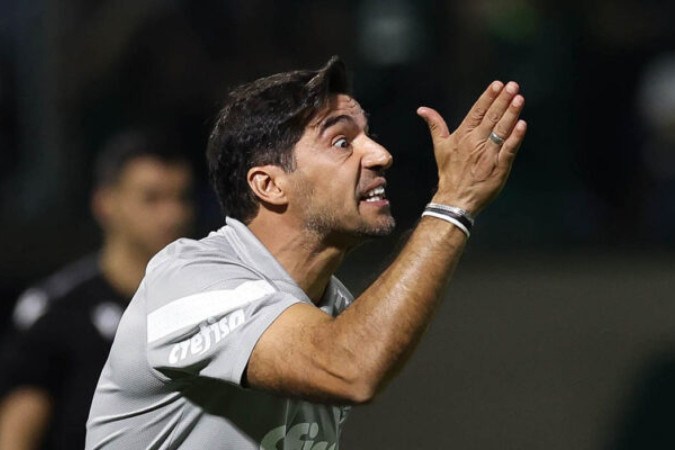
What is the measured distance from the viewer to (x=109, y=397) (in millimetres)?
3023

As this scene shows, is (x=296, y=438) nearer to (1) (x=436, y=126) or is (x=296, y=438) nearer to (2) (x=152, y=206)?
(1) (x=436, y=126)

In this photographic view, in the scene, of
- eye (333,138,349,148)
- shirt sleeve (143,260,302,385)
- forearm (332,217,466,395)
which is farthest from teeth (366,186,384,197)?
forearm (332,217,466,395)

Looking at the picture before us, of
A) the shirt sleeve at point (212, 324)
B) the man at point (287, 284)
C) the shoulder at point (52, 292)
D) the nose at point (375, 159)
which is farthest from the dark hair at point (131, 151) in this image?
the shirt sleeve at point (212, 324)

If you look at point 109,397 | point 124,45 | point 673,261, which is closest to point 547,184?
point 673,261

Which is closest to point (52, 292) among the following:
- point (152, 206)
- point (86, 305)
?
point (86, 305)

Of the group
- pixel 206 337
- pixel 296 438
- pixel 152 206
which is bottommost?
pixel 296 438

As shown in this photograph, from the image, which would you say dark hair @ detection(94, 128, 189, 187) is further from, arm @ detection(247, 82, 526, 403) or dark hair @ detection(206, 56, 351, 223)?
arm @ detection(247, 82, 526, 403)

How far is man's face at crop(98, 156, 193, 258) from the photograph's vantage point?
505 cm

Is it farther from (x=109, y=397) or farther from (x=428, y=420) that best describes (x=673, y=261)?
(x=109, y=397)

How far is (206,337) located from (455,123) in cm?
303

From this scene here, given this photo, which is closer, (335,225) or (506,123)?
(506,123)

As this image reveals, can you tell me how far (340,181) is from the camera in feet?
10.2

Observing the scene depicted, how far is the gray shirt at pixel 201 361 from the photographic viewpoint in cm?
276

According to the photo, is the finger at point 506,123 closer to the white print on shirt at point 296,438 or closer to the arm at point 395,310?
the arm at point 395,310
